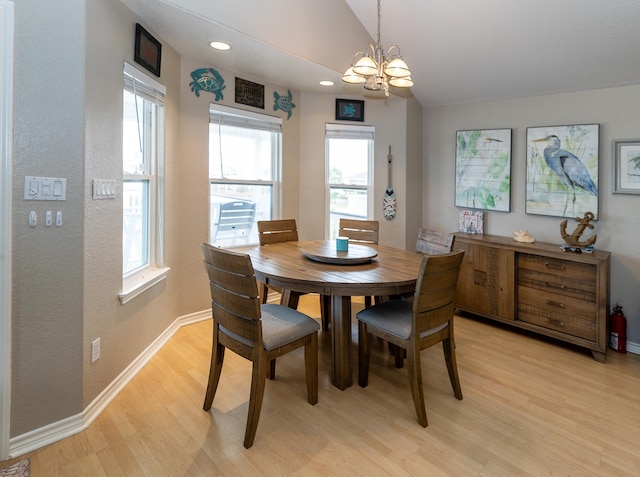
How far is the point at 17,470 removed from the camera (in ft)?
5.31

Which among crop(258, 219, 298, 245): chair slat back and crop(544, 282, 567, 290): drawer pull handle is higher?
crop(258, 219, 298, 245): chair slat back

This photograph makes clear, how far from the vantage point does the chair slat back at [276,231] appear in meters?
3.30

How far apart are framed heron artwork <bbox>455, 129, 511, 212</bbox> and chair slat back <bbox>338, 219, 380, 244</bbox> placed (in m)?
1.16

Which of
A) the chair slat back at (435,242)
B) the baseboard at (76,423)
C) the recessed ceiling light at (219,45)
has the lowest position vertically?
the baseboard at (76,423)

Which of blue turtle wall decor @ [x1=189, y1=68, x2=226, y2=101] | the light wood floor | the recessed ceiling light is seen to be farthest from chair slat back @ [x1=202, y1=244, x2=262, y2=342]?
blue turtle wall decor @ [x1=189, y1=68, x2=226, y2=101]

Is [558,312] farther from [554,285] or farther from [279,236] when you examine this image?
[279,236]

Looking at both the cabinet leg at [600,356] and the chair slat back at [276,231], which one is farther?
the chair slat back at [276,231]

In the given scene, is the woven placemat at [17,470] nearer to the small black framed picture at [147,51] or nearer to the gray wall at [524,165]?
the small black framed picture at [147,51]

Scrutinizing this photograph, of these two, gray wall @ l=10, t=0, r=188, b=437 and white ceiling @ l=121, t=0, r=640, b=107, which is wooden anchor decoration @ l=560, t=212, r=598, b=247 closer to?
white ceiling @ l=121, t=0, r=640, b=107

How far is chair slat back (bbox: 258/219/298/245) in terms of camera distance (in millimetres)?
3305

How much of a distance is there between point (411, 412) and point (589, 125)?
2768 mm

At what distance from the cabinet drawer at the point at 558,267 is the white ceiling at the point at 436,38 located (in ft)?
4.82

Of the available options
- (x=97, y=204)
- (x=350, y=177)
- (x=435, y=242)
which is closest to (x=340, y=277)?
(x=435, y=242)

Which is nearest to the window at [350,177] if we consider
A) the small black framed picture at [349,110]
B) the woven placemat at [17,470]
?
the small black framed picture at [349,110]
